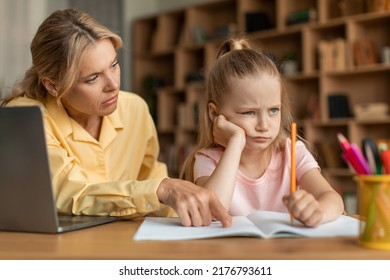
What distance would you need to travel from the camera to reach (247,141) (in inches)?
53.3

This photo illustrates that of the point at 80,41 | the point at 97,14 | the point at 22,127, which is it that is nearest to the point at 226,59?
the point at 80,41

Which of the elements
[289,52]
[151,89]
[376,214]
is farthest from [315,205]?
[151,89]

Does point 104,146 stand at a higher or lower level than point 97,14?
lower

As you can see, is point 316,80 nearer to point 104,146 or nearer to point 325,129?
point 325,129

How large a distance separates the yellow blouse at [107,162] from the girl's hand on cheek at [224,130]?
207 millimetres

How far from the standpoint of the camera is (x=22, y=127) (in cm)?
88

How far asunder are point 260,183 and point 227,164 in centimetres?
23

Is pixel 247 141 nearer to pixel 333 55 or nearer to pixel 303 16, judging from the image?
pixel 333 55

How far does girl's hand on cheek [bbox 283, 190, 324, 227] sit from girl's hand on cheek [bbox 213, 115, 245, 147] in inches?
14.7

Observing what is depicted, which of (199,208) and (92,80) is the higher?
(92,80)

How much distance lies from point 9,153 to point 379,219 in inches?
24.0

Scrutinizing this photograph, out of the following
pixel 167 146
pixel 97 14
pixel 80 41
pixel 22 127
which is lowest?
pixel 167 146

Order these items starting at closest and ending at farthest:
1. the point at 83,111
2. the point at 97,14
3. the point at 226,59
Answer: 1. the point at 226,59
2. the point at 83,111
3. the point at 97,14

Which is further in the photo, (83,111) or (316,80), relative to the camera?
(316,80)
